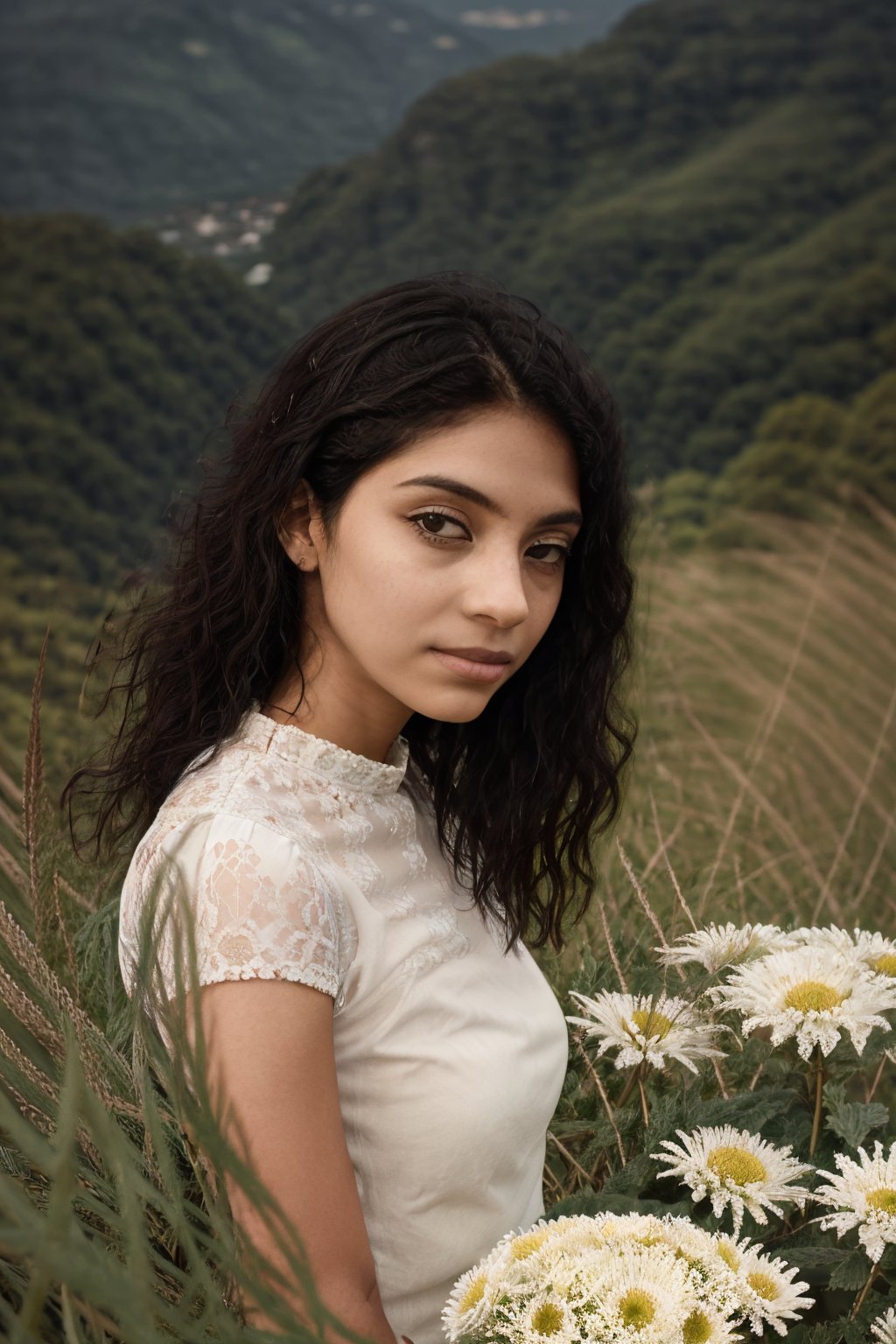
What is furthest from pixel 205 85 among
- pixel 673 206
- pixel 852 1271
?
pixel 852 1271

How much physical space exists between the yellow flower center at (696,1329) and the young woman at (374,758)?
14.3 inches

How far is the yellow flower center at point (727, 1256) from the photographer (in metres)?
0.89

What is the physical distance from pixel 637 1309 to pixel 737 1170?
401 millimetres

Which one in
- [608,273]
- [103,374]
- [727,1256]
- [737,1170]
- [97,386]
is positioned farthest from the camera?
[608,273]

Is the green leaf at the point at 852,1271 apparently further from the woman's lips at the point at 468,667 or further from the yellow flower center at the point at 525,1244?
the woman's lips at the point at 468,667

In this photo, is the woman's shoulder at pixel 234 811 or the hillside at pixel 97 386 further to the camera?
the hillside at pixel 97 386

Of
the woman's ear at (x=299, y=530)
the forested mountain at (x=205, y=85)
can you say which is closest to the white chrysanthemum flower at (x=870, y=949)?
the woman's ear at (x=299, y=530)

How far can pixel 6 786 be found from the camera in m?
1.64

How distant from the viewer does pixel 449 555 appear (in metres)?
1.29

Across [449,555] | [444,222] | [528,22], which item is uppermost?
[528,22]

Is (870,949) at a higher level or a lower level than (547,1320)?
higher

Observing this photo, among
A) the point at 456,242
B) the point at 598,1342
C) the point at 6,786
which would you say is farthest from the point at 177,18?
the point at 598,1342

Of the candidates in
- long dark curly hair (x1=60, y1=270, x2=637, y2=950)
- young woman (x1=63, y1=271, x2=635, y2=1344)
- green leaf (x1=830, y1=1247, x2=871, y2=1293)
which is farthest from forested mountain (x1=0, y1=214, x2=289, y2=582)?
green leaf (x1=830, y1=1247, x2=871, y2=1293)

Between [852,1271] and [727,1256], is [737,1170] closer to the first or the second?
[852,1271]
